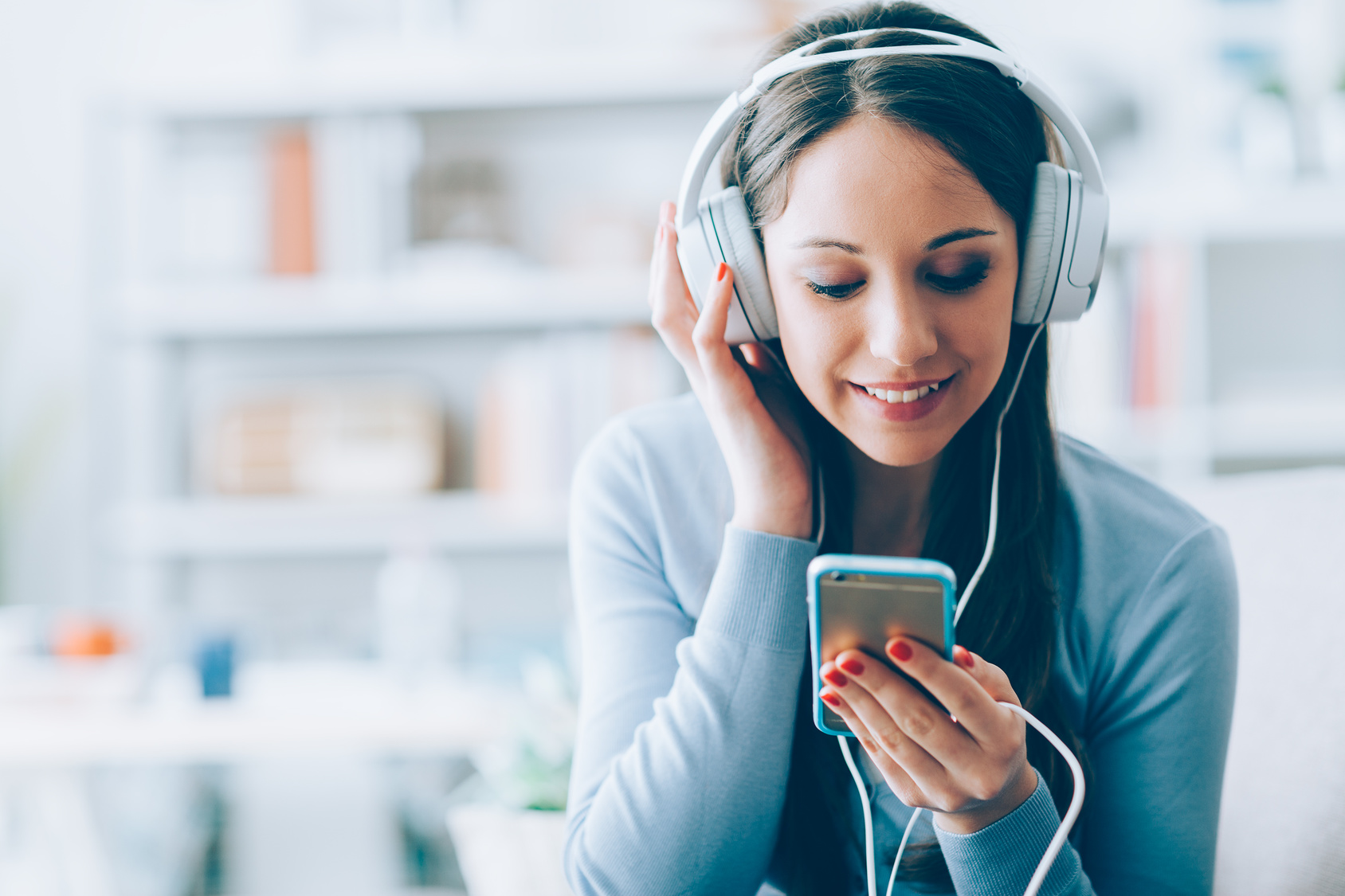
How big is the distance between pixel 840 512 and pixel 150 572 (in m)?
1.73

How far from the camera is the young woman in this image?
601mm

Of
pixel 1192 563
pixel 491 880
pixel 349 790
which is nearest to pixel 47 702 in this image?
pixel 349 790

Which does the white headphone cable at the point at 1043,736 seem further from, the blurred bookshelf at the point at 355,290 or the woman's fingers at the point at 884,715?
the blurred bookshelf at the point at 355,290

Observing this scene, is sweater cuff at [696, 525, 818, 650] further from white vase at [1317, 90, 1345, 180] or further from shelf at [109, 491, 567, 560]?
white vase at [1317, 90, 1345, 180]

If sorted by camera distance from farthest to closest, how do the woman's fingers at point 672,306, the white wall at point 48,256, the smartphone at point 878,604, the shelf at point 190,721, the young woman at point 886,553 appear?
the white wall at point 48,256 → the shelf at point 190,721 → the woman's fingers at point 672,306 → the young woman at point 886,553 → the smartphone at point 878,604

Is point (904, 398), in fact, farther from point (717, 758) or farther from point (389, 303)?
point (389, 303)

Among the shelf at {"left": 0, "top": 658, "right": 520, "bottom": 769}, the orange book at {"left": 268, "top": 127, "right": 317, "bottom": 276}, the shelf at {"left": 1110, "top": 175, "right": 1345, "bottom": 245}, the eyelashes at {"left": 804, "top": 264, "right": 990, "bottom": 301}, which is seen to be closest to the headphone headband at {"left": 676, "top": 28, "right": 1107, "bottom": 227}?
the eyelashes at {"left": 804, "top": 264, "right": 990, "bottom": 301}

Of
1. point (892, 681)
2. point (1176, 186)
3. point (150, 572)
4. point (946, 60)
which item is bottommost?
point (150, 572)

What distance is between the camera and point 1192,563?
0.72 m

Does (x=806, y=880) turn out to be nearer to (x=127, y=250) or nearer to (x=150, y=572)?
(x=150, y=572)

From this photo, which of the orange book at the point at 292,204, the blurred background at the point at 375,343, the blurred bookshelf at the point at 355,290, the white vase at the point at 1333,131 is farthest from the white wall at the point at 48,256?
the white vase at the point at 1333,131

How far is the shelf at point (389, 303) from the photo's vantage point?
1.90 meters

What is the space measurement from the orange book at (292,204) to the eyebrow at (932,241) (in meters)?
1.57

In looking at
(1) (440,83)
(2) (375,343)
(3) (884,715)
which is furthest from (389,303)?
(3) (884,715)
